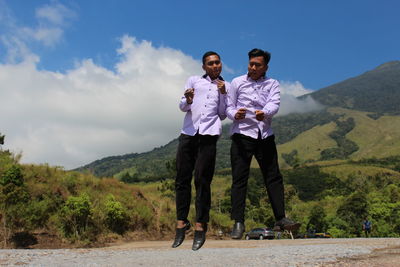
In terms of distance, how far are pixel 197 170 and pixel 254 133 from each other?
847mm

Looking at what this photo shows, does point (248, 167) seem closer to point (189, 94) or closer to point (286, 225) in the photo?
point (286, 225)

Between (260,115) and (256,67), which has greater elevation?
(256,67)

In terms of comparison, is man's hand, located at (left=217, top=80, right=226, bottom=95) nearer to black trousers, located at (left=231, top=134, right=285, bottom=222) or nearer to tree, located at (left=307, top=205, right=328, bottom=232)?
black trousers, located at (left=231, top=134, right=285, bottom=222)

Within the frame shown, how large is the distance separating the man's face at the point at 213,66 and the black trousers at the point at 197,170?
0.86 m

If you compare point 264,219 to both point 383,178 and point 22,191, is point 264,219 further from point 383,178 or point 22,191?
point 383,178

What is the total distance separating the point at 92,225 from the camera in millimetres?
17891

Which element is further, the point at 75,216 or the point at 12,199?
the point at 75,216

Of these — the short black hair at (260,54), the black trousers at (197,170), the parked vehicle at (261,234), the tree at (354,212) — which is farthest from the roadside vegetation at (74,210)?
the tree at (354,212)

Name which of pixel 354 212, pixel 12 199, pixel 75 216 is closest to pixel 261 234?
pixel 75 216

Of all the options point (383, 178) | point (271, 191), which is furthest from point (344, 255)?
point (383, 178)

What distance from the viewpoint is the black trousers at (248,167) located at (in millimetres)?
4629

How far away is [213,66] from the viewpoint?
4.73 m

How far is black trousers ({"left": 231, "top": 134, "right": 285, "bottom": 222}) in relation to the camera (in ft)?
15.2

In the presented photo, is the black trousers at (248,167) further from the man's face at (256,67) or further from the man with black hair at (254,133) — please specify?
the man's face at (256,67)
